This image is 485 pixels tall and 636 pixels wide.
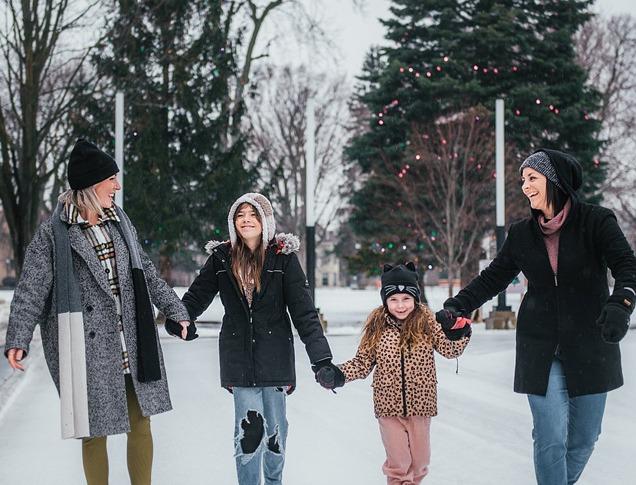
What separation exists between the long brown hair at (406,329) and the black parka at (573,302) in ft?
1.82

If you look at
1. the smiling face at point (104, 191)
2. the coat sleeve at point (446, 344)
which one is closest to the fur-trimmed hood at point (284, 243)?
the smiling face at point (104, 191)

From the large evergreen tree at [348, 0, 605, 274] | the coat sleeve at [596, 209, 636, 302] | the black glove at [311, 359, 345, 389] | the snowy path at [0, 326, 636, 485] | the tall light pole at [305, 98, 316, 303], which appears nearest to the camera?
the coat sleeve at [596, 209, 636, 302]

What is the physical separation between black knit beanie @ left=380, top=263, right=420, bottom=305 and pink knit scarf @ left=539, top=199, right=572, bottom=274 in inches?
29.6

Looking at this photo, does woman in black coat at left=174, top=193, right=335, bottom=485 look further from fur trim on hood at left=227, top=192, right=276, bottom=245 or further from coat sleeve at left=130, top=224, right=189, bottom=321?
coat sleeve at left=130, top=224, right=189, bottom=321

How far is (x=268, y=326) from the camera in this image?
4.33 m

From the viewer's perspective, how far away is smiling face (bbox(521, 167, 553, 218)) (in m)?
3.98

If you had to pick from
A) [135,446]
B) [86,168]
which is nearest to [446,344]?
[135,446]

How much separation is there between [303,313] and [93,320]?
1011 millimetres

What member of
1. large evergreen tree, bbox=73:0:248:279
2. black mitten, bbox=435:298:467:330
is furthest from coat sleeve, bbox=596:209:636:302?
large evergreen tree, bbox=73:0:248:279

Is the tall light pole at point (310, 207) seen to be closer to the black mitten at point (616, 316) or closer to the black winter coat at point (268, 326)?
the black winter coat at point (268, 326)

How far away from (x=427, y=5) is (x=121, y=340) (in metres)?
23.1

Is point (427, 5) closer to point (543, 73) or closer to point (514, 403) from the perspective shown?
point (543, 73)

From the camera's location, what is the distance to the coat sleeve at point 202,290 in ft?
15.0

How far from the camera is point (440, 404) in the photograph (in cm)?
756
